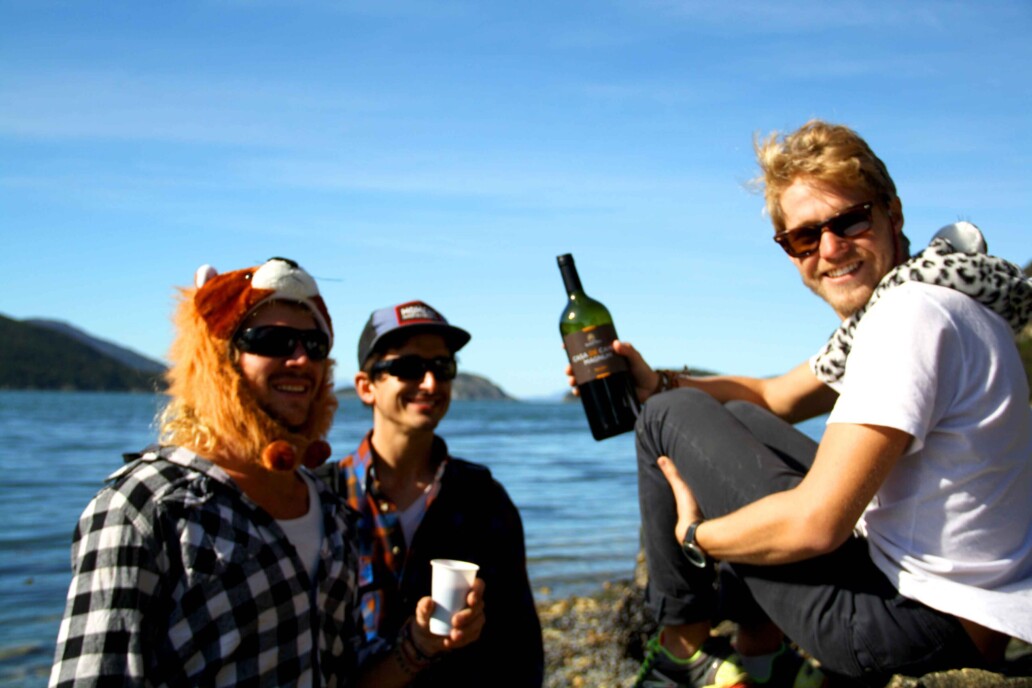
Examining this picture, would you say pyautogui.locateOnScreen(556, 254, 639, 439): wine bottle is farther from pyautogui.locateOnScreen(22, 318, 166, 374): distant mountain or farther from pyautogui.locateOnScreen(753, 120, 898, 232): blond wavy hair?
pyautogui.locateOnScreen(22, 318, 166, 374): distant mountain

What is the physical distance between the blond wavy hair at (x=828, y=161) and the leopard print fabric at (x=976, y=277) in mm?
412

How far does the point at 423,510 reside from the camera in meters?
4.40

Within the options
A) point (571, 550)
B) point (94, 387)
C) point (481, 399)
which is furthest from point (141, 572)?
point (481, 399)

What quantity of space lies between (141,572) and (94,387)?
150176 mm

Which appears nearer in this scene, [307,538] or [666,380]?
[307,538]

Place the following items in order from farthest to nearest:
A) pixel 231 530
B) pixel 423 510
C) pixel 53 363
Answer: pixel 53 363 → pixel 423 510 → pixel 231 530

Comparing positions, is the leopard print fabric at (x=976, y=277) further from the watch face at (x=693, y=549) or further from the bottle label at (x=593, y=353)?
the bottle label at (x=593, y=353)

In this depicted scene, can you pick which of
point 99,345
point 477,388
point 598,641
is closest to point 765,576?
point 598,641

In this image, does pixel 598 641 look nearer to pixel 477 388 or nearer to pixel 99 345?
pixel 477 388

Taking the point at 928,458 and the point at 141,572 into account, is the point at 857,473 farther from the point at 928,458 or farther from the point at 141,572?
the point at 141,572

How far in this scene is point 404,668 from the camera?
10.9 ft

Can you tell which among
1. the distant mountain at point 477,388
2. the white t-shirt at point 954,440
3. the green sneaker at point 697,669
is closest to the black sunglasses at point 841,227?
the white t-shirt at point 954,440

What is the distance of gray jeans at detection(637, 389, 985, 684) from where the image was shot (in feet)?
10.2

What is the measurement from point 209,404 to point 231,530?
0.45 metres
